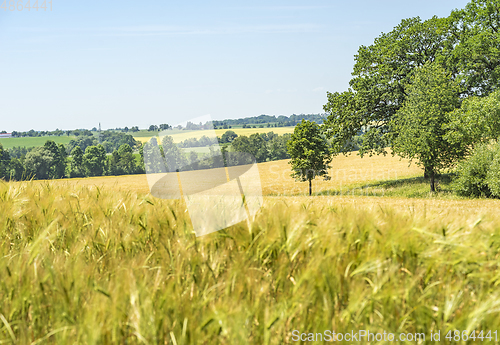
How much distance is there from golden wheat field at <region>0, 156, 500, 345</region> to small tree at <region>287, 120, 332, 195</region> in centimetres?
3192

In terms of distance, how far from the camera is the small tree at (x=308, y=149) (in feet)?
113

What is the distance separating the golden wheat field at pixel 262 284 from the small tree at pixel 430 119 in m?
27.5

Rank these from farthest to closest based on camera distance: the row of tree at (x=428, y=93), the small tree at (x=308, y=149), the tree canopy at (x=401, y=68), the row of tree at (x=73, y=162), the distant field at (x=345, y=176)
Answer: the row of tree at (x=73, y=162) → the distant field at (x=345, y=176) → the small tree at (x=308, y=149) → the tree canopy at (x=401, y=68) → the row of tree at (x=428, y=93)

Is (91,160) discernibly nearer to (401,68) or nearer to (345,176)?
(345,176)

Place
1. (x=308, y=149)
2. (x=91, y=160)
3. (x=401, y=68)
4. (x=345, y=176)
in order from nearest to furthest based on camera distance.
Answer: (x=401, y=68) → (x=308, y=149) → (x=345, y=176) → (x=91, y=160)

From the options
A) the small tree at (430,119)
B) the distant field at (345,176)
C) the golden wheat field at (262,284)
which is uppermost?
the small tree at (430,119)

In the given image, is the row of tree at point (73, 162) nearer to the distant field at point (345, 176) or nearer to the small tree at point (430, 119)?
the distant field at point (345, 176)

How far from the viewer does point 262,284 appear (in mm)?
2016

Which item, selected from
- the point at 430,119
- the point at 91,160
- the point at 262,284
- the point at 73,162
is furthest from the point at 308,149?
the point at 73,162

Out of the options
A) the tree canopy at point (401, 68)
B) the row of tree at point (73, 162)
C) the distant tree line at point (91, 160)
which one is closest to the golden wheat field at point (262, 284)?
the tree canopy at point (401, 68)

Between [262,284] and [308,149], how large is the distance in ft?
109

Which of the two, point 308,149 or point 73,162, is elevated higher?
point 308,149

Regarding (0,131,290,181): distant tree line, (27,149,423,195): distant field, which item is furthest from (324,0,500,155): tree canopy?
(0,131,290,181): distant tree line

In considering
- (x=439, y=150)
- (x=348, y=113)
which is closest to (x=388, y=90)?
(x=348, y=113)
